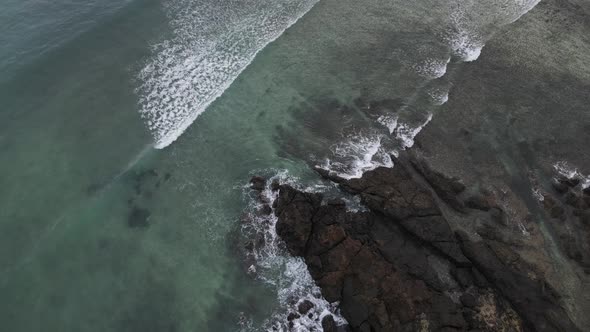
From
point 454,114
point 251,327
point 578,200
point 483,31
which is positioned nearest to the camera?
point 251,327

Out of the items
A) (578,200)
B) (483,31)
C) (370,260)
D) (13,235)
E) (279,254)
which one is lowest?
(13,235)

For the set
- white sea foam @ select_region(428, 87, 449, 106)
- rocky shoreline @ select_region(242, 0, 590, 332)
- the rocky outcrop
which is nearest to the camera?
the rocky outcrop

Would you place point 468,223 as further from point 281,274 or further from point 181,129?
point 181,129

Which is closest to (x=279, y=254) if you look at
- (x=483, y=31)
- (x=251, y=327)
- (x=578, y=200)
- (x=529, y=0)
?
(x=251, y=327)

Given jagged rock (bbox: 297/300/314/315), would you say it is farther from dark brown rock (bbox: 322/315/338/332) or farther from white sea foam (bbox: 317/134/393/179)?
white sea foam (bbox: 317/134/393/179)

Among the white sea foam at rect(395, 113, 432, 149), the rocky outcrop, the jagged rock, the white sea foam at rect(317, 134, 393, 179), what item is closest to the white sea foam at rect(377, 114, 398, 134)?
the white sea foam at rect(395, 113, 432, 149)

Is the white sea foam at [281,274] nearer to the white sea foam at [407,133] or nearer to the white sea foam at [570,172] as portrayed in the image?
the white sea foam at [407,133]

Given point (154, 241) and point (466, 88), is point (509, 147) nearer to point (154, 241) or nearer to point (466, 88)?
point (466, 88)
